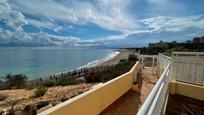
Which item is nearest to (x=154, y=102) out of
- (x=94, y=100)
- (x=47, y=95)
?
(x=94, y=100)

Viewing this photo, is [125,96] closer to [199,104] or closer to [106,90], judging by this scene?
[106,90]

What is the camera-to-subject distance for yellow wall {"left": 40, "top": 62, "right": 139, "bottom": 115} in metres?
2.78

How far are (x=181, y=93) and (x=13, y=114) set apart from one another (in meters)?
6.25

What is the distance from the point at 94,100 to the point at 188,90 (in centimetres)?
295

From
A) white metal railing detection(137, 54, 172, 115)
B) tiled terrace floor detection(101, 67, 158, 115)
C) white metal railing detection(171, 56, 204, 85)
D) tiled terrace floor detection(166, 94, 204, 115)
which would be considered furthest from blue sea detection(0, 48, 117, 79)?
white metal railing detection(137, 54, 172, 115)

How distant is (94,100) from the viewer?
3768mm

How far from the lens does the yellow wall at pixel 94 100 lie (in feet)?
9.11

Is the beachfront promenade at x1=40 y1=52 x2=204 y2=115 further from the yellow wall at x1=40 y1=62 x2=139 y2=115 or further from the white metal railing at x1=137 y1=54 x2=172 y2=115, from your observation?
the white metal railing at x1=137 y1=54 x2=172 y2=115

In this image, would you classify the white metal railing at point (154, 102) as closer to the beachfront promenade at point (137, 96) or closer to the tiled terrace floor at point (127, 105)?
the beachfront promenade at point (137, 96)

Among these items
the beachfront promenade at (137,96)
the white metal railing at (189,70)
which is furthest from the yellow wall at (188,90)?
the white metal railing at (189,70)

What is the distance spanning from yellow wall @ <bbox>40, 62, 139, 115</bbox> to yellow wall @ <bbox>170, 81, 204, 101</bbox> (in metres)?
1.57

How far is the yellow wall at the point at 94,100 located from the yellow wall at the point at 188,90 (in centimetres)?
157

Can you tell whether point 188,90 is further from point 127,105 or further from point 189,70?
point 127,105

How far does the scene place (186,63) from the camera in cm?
555
